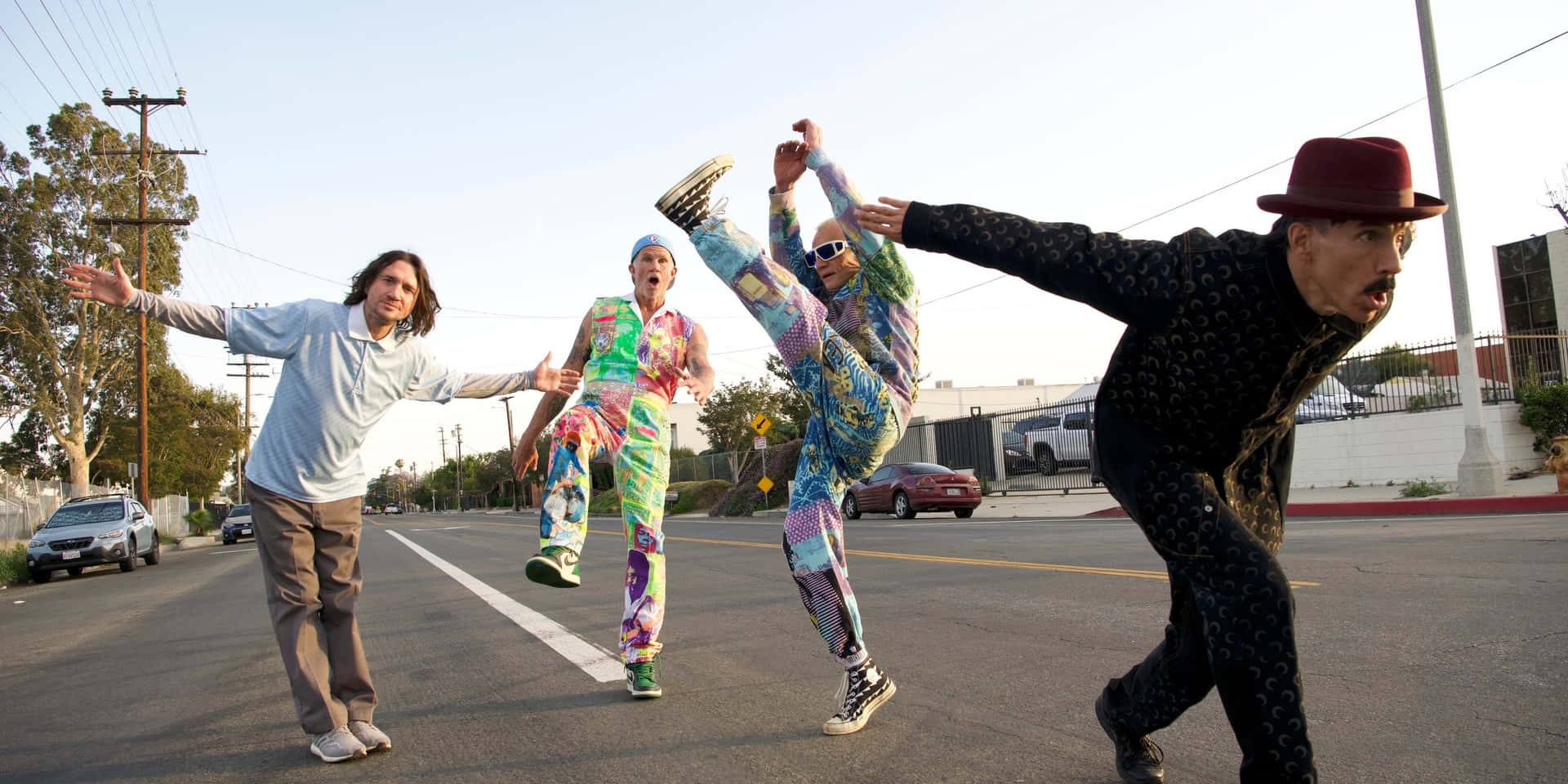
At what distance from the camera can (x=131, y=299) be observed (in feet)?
10.5

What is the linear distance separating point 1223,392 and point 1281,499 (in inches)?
19.2

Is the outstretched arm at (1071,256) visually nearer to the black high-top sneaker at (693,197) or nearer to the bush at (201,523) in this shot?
the black high-top sneaker at (693,197)

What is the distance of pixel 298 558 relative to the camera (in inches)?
131

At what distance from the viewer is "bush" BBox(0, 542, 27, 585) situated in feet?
54.3

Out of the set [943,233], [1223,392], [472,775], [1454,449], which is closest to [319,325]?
[472,775]

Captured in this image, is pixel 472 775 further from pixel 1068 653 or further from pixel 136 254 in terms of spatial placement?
pixel 136 254

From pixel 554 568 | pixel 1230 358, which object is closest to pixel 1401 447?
pixel 554 568

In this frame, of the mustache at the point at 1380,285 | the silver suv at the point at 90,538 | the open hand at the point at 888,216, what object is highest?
the open hand at the point at 888,216

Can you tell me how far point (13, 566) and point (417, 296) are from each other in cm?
1843

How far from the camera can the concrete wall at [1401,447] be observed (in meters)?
16.5

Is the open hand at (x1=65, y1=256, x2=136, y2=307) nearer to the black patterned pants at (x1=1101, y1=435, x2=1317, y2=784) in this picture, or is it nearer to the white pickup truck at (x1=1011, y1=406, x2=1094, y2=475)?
the black patterned pants at (x1=1101, y1=435, x2=1317, y2=784)

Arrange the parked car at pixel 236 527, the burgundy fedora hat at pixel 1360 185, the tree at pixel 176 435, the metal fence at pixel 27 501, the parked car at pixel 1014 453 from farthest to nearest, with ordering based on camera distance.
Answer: the tree at pixel 176 435 < the parked car at pixel 236 527 < the parked car at pixel 1014 453 < the metal fence at pixel 27 501 < the burgundy fedora hat at pixel 1360 185

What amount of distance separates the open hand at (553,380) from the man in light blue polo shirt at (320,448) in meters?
0.48

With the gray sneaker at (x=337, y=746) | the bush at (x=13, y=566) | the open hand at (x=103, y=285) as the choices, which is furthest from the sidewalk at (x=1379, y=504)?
the bush at (x=13, y=566)
